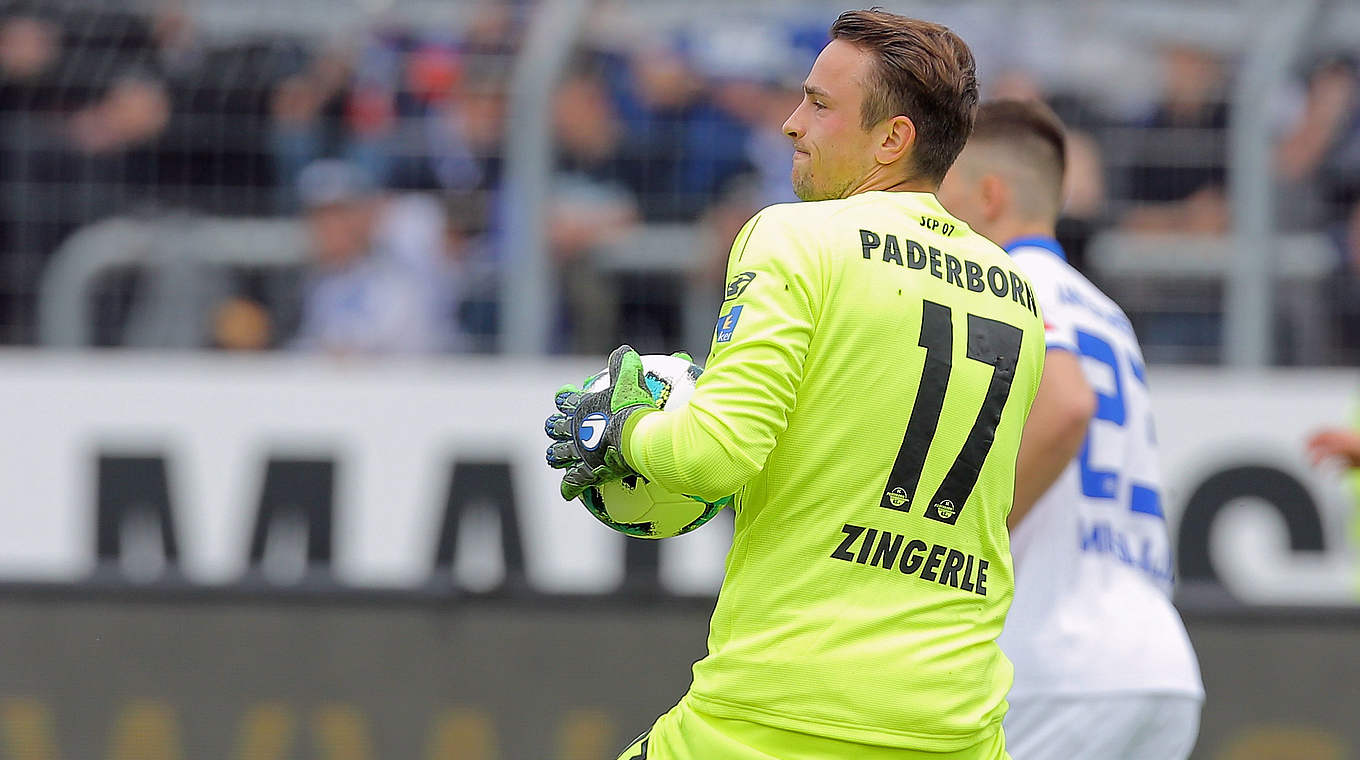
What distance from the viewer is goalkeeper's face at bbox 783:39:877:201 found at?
2676mm

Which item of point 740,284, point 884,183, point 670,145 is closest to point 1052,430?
point 884,183

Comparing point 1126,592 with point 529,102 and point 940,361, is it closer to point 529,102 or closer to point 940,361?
point 940,361

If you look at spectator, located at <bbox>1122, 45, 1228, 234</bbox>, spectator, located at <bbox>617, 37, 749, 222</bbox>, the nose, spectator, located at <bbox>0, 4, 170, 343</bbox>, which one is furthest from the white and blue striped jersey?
spectator, located at <bbox>0, 4, 170, 343</bbox>

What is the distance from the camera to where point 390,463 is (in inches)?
259

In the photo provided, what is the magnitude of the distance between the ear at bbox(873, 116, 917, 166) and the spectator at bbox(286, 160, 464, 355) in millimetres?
4325

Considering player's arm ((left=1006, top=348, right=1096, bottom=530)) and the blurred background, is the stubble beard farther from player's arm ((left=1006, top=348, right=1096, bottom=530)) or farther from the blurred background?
the blurred background

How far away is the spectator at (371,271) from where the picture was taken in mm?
6863

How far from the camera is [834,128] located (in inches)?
106

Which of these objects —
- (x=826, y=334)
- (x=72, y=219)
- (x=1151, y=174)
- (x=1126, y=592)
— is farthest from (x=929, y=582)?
(x=72, y=219)

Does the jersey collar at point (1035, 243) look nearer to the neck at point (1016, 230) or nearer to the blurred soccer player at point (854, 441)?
the neck at point (1016, 230)

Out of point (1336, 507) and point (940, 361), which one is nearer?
point (940, 361)

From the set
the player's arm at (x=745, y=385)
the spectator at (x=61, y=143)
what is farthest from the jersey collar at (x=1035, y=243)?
the spectator at (x=61, y=143)

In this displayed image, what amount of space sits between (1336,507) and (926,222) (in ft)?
14.3

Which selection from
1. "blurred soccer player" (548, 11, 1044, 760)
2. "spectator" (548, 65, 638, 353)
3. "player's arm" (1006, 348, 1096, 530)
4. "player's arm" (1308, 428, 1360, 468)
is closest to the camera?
"blurred soccer player" (548, 11, 1044, 760)
